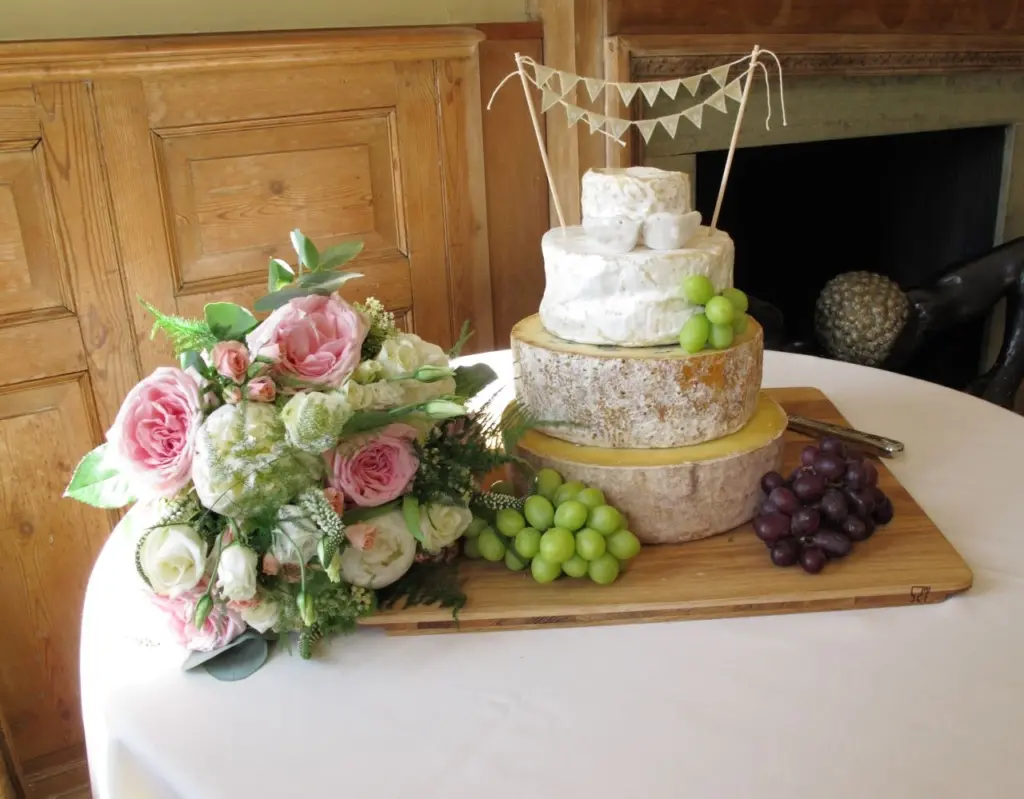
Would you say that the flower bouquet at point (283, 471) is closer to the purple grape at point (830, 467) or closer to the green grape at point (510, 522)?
the green grape at point (510, 522)

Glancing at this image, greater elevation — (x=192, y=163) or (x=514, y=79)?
(x=514, y=79)

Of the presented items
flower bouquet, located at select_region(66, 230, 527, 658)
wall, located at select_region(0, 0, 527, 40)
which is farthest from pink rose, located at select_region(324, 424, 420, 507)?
wall, located at select_region(0, 0, 527, 40)

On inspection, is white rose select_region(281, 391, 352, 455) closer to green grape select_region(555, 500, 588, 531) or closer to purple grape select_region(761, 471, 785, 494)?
green grape select_region(555, 500, 588, 531)

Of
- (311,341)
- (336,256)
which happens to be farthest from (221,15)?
(311,341)

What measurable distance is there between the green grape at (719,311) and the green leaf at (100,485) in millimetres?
636

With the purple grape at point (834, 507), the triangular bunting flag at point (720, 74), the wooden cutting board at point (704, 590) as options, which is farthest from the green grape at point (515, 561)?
the triangular bunting flag at point (720, 74)

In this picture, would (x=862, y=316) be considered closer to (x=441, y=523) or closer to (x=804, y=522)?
(x=804, y=522)

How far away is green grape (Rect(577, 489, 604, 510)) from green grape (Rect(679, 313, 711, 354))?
20 cm

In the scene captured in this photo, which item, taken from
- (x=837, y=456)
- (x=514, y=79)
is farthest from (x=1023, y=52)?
(x=837, y=456)

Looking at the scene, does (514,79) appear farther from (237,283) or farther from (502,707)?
(502,707)

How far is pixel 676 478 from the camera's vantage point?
1.03 metres

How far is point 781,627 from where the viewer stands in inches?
36.1

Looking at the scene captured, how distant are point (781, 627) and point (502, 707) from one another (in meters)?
0.30

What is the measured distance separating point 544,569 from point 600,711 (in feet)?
0.62
